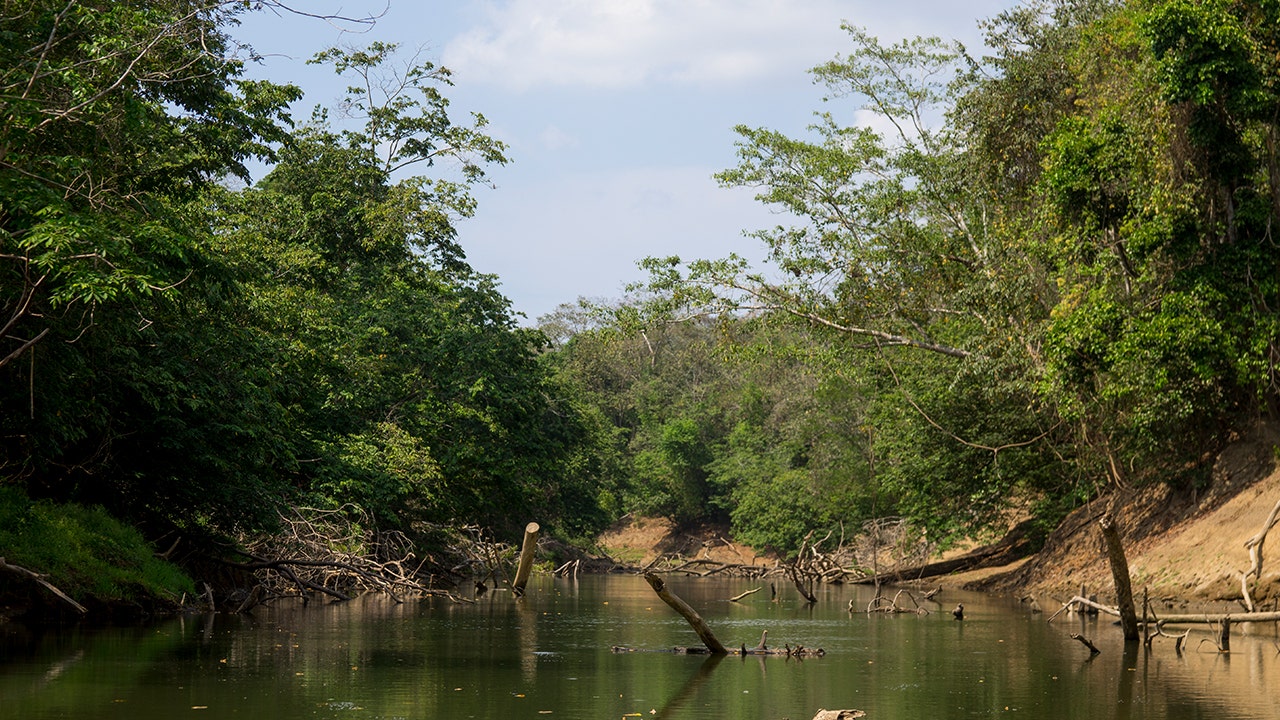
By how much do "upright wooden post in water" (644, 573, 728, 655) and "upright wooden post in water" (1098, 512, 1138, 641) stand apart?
5272 millimetres

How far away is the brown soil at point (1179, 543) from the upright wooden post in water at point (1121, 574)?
3467 millimetres

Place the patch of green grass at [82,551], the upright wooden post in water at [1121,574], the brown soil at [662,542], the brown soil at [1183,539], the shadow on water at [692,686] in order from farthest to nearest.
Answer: the brown soil at [662,542] < the brown soil at [1183,539] < the patch of green grass at [82,551] < the upright wooden post in water at [1121,574] < the shadow on water at [692,686]

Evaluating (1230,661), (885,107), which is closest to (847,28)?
(885,107)

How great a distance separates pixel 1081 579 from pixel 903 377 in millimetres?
7981

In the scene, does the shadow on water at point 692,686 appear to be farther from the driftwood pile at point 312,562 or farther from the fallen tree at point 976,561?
the fallen tree at point 976,561

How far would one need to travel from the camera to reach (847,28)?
33.6m

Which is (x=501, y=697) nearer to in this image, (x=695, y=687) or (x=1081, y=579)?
(x=695, y=687)

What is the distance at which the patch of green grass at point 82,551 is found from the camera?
55.8ft

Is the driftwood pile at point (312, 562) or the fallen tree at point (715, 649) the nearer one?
the fallen tree at point (715, 649)

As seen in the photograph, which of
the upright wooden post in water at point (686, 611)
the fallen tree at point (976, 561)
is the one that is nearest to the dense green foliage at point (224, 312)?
the upright wooden post in water at point (686, 611)

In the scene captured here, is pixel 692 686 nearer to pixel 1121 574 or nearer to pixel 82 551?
pixel 1121 574

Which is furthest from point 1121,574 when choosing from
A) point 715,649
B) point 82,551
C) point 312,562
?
point 82,551

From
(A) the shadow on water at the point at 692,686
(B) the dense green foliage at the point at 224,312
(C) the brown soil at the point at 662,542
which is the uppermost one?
(B) the dense green foliage at the point at 224,312

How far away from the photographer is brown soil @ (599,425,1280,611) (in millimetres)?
Result: 21938
